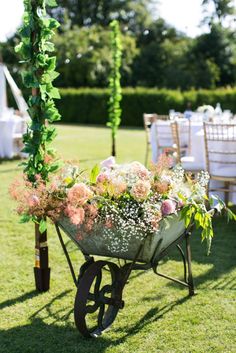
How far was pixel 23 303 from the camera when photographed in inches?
139

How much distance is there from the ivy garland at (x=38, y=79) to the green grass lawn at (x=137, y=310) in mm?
502

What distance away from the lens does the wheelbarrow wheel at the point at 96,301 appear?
292cm

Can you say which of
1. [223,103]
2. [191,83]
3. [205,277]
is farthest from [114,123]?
[191,83]

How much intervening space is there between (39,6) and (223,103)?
62.4 ft

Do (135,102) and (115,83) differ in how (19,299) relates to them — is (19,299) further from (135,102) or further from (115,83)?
(135,102)

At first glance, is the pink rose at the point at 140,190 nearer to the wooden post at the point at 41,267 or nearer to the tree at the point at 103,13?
the wooden post at the point at 41,267

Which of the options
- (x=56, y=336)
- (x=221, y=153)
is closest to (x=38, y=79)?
(x=56, y=336)

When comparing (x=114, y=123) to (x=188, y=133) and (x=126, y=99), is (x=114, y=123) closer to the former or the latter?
(x=188, y=133)

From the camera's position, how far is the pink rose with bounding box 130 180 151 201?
288cm

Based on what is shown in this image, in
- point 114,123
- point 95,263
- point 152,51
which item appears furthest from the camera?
point 152,51

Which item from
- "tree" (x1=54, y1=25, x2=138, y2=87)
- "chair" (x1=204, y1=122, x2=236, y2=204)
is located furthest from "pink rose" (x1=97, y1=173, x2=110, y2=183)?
"tree" (x1=54, y1=25, x2=138, y2=87)

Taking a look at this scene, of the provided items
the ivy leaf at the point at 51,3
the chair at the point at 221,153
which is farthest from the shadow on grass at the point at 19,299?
the chair at the point at 221,153

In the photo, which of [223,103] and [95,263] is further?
[223,103]

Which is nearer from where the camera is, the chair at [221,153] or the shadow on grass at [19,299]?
the shadow on grass at [19,299]
